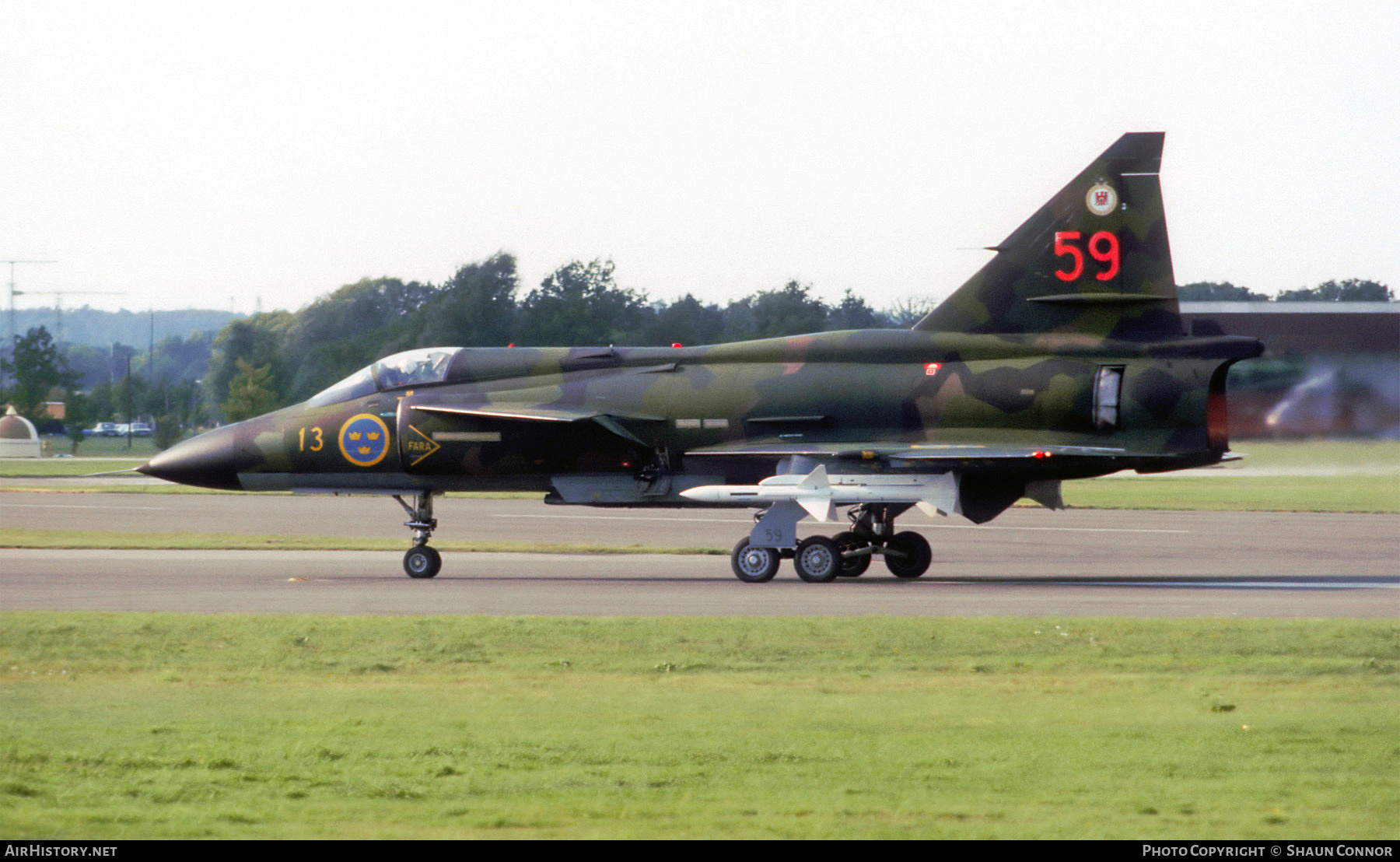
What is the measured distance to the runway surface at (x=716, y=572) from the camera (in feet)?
51.3

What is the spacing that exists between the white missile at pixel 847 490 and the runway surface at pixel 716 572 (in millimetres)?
1079

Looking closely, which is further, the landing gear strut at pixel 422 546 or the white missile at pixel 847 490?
the landing gear strut at pixel 422 546

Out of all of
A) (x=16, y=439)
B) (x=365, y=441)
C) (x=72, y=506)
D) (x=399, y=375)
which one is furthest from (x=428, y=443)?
(x=16, y=439)

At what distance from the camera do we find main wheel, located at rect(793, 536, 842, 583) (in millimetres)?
18656

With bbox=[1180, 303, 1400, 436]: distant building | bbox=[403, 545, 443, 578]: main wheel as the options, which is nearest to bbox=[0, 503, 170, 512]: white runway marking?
bbox=[403, 545, 443, 578]: main wheel

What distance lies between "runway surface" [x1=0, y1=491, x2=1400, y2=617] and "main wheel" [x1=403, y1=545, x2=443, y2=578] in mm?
229

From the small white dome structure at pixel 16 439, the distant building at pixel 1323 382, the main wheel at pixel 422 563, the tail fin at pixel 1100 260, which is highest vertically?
the tail fin at pixel 1100 260

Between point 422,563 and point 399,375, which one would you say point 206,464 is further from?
point 422,563

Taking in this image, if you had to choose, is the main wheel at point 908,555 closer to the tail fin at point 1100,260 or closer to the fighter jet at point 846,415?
the fighter jet at point 846,415

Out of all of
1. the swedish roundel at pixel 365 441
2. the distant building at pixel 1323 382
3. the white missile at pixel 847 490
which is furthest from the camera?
the swedish roundel at pixel 365 441

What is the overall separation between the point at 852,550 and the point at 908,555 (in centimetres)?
82

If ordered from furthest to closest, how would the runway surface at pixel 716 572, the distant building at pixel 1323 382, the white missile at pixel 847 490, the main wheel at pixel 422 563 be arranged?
the distant building at pixel 1323 382 → the main wheel at pixel 422 563 → the white missile at pixel 847 490 → the runway surface at pixel 716 572

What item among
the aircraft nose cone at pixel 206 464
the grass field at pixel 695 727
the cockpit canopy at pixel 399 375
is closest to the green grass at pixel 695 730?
the grass field at pixel 695 727

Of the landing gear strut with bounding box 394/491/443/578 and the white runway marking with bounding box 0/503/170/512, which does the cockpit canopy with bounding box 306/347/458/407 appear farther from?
the white runway marking with bounding box 0/503/170/512
